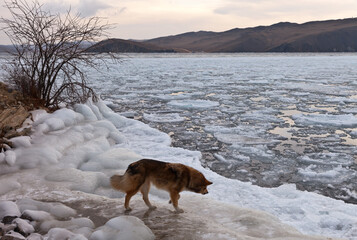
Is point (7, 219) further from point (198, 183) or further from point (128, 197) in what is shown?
point (198, 183)

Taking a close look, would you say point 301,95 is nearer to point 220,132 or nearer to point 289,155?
point 220,132

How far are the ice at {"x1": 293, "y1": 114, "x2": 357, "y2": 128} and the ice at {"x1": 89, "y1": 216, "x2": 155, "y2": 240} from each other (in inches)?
292

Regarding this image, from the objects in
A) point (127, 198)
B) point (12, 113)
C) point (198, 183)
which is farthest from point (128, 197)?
point (12, 113)

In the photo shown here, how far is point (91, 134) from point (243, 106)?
6836 millimetres

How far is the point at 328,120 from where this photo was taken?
9516 millimetres

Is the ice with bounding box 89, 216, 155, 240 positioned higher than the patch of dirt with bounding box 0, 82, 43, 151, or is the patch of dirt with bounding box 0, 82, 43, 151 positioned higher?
the patch of dirt with bounding box 0, 82, 43, 151

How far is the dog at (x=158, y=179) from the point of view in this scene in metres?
3.75

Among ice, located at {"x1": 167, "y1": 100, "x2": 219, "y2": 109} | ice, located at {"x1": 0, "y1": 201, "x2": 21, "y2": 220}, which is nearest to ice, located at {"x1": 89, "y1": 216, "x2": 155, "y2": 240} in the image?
ice, located at {"x1": 0, "y1": 201, "x2": 21, "y2": 220}

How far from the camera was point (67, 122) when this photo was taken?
7.62 meters

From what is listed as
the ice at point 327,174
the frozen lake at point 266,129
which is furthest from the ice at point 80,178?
the ice at point 327,174

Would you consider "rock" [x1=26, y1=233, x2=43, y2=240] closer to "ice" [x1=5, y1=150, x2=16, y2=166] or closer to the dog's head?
the dog's head

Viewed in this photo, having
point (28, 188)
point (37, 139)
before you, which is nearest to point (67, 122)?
point (37, 139)

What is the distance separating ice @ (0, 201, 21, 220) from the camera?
340cm

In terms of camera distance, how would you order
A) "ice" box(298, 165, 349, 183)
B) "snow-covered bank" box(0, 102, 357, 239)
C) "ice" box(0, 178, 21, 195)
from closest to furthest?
"snow-covered bank" box(0, 102, 357, 239) → "ice" box(0, 178, 21, 195) → "ice" box(298, 165, 349, 183)
